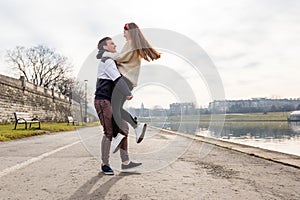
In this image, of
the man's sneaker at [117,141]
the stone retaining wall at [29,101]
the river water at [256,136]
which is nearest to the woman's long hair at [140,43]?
the man's sneaker at [117,141]

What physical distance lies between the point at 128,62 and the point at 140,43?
336 millimetres

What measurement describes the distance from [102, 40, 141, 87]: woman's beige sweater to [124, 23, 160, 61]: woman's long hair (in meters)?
0.07

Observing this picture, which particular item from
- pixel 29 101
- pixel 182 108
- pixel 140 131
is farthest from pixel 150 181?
pixel 29 101

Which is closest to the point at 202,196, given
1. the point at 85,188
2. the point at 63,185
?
the point at 85,188

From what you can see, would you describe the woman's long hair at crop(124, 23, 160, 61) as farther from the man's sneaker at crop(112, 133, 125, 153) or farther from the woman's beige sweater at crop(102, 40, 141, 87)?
the man's sneaker at crop(112, 133, 125, 153)

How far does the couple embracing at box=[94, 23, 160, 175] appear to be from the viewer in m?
4.06

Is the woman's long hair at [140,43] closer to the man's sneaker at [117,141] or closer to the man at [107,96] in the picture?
the man at [107,96]

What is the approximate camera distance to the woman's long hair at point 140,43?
4246mm


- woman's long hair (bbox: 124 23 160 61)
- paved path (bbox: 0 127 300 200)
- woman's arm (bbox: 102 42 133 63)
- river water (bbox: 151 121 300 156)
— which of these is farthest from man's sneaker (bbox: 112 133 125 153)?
river water (bbox: 151 121 300 156)

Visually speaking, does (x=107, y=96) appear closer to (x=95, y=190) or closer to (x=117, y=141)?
(x=117, y=141)

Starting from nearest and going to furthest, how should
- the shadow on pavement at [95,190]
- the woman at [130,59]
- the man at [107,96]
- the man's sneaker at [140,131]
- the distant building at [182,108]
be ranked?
1. the shadow on pavement at [95,190]
2. the man at [107,96]
3. the woman at [130,59]
4. the man's sneaker at [140,131]
5. the distant building at [182,108]

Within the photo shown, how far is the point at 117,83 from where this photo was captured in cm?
401

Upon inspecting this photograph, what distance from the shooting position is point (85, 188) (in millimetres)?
3199

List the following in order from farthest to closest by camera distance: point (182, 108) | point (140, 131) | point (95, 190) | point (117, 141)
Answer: point (182, 108) → point (140, 131) → point (117, 141) → point (95, 190)
